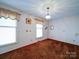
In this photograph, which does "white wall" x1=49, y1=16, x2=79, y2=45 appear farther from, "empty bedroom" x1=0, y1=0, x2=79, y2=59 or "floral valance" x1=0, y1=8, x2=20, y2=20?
"floral valance" x1=0, y1=8, x2=20, y2=20

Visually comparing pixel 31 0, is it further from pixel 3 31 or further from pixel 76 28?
pixel 76 28

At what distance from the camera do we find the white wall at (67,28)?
18.2 feet

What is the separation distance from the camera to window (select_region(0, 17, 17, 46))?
3.00 m

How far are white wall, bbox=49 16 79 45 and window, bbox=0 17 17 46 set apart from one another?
117 inches

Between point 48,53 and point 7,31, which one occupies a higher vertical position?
point 7,31

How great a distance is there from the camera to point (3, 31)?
3.08 metres

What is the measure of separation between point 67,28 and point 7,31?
14.4ft

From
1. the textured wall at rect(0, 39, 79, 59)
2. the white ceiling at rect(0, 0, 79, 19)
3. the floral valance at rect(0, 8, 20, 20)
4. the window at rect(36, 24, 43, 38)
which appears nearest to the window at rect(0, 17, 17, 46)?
the floral valance at rect(0, 8, 20, 20)

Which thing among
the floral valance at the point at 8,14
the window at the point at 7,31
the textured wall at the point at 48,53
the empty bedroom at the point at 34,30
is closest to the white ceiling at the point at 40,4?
the empty bedroom at the point at 34,30

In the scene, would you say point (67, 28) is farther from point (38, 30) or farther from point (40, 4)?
point (40, 4)

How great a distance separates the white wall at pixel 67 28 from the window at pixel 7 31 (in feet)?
9.75

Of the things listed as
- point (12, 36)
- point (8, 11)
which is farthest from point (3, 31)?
Result: point (8, 11)

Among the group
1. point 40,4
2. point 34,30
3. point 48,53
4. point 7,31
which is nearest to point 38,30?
point 34,30

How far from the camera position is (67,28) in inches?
235
